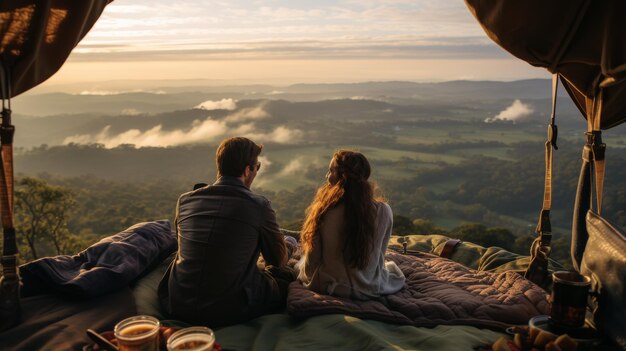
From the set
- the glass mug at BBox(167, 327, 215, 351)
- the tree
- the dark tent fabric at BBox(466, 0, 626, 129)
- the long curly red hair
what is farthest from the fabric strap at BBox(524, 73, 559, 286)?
the tree

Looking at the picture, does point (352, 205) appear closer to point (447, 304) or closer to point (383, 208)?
point (383, 208)

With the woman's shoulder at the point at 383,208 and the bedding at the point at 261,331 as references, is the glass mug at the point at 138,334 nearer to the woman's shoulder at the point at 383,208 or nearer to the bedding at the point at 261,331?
the bedding at the point at 261,331

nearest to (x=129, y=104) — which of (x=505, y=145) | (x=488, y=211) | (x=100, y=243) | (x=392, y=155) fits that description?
(x=392, y=155)

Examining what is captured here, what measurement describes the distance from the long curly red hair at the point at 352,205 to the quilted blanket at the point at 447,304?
0.32 metres

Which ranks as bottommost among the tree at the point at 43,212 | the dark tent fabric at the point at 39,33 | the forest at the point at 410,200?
the forest at the point at 410,200

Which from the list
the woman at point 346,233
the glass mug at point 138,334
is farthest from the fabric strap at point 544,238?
the glass mug at point 138,334

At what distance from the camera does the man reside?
3.11 m

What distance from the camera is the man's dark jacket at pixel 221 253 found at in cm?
311

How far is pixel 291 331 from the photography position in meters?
3.11

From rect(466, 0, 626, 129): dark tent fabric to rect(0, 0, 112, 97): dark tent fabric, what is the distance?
103 inches

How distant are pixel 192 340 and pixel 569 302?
2.03m

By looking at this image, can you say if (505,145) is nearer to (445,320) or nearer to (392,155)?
(392,155)

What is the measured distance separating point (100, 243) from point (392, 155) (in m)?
55.6

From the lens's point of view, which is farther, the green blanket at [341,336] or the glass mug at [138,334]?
the green blanket at [341,336]
